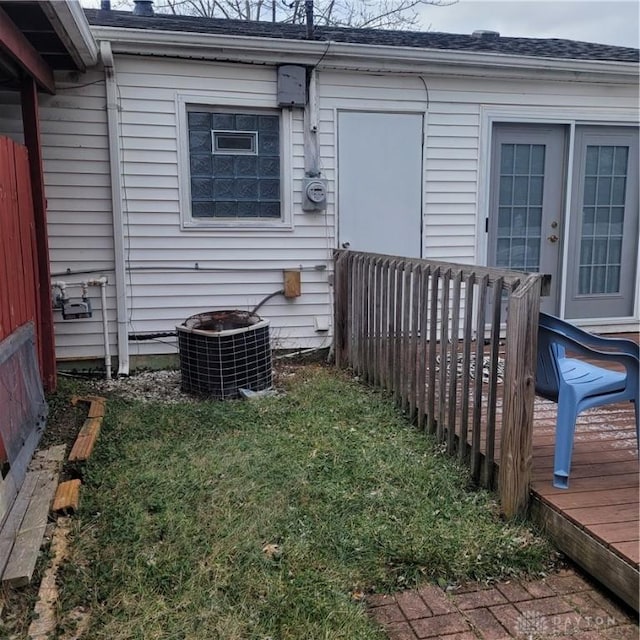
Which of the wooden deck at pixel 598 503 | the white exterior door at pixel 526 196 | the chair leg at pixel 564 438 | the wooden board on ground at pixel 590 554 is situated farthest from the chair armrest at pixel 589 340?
the white exterior door at pixel 526 196

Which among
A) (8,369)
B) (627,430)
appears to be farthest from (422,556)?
(8,369)

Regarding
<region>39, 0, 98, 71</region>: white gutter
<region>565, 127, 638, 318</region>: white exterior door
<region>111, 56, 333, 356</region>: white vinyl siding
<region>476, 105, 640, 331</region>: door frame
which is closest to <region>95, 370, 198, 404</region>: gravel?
<region>111, 56, 333, 356</region>: white vinyl siding

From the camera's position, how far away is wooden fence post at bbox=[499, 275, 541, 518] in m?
2.42

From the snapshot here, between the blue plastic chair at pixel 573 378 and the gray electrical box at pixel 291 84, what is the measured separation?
135 inches

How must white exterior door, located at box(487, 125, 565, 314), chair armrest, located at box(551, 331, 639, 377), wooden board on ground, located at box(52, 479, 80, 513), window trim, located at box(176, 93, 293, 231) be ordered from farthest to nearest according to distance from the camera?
white exterior door, located at box(487, 125, 565, 314) < window trim, located at box(176, 93, 293, 231) < wooden board on ground, located at box(52, 479, 80, 513) < chair armrest, located at box(551, 331, 639, 377)

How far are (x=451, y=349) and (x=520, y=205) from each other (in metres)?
3.24

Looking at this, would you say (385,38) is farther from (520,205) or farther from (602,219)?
(602,219)

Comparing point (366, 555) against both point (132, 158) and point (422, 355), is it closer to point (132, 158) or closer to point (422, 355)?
point (422, 355)

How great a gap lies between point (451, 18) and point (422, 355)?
11399mm

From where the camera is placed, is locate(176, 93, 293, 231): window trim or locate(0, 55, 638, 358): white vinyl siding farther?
locate(176, 93, 293, 231): window trim

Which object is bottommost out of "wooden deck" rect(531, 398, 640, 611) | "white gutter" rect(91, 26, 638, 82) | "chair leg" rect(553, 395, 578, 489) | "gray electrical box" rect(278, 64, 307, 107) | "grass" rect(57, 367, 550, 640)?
"grass" rect(57, 367, 550, 640)

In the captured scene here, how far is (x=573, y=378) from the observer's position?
261 cm

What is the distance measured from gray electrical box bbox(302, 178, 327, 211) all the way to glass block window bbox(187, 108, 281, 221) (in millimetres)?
252

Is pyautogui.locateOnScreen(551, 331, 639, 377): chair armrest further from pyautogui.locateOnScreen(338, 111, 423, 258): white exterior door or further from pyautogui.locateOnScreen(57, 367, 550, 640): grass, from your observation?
pyautogui.locateOnScreen(338, 111, 423, 258): white exterior door
